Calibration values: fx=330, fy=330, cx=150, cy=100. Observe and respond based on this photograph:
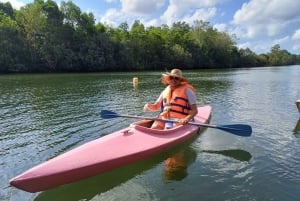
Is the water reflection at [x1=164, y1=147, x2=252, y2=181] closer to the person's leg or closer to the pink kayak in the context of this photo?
the pink kayak

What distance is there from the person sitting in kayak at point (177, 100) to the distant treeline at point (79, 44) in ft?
164

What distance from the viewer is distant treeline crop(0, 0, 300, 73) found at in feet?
Answer: 192

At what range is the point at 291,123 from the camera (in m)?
12.6

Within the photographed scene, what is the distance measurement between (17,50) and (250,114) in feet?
169

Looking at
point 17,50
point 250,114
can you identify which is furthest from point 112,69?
point 250,114

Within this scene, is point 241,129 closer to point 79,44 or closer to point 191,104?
point 191,104

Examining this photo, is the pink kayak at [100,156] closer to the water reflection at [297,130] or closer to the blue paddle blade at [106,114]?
the blue paddle blade at [106,114]

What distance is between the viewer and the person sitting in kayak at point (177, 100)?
920cm

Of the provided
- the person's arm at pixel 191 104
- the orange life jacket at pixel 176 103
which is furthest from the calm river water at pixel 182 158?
the orange life jacket at pixel 176 103

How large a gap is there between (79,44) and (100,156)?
62.4 m

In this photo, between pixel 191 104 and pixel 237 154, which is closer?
pixel 237 154

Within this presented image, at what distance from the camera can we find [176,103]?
9.46 meters

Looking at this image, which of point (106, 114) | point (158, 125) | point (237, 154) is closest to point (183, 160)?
point (158, 125)

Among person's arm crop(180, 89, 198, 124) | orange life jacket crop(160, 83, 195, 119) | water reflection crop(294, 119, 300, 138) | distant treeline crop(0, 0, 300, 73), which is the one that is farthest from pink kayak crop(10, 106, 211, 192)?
distant treeline crop(0, 0, 300, 73)
